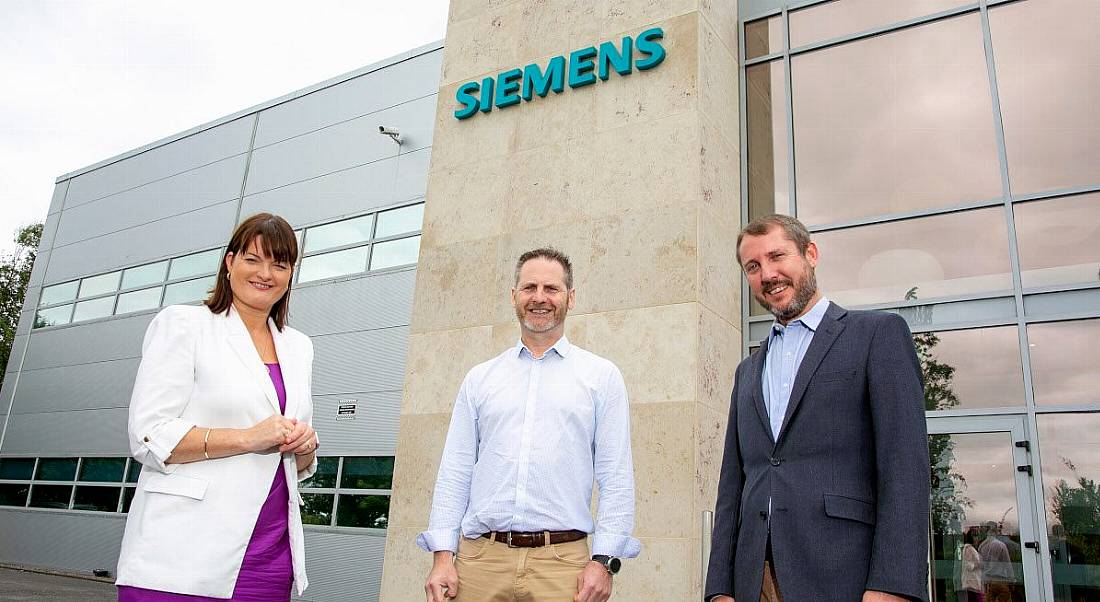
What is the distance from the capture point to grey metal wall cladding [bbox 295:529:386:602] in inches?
495

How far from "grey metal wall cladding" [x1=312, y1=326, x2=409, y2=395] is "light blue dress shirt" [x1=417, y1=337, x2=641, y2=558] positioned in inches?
417

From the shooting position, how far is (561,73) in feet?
26.3

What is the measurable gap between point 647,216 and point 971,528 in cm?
371

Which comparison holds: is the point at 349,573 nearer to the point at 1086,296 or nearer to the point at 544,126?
the point at 544,126

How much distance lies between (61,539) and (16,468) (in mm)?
3099

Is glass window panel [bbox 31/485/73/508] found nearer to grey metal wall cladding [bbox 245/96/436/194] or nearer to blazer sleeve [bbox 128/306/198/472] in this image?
grey metal wall cladding [bbox 245/96/436/194]

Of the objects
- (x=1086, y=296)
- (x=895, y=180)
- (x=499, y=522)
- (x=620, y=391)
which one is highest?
(x=895, y=180)

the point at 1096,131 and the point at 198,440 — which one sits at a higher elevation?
the point at 1096,131

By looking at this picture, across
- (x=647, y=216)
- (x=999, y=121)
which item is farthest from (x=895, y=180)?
(x=647, y=216)

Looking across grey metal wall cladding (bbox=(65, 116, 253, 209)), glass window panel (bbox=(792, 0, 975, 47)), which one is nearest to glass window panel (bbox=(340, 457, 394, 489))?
grey metal wall cladding (bbox=(65, 116, 253, 209))

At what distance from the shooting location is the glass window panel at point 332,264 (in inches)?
578

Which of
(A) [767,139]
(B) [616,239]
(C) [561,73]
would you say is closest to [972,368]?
(A) [767,139]

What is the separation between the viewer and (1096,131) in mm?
6758

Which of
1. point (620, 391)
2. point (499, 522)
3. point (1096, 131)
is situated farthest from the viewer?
point (1096, 131)
